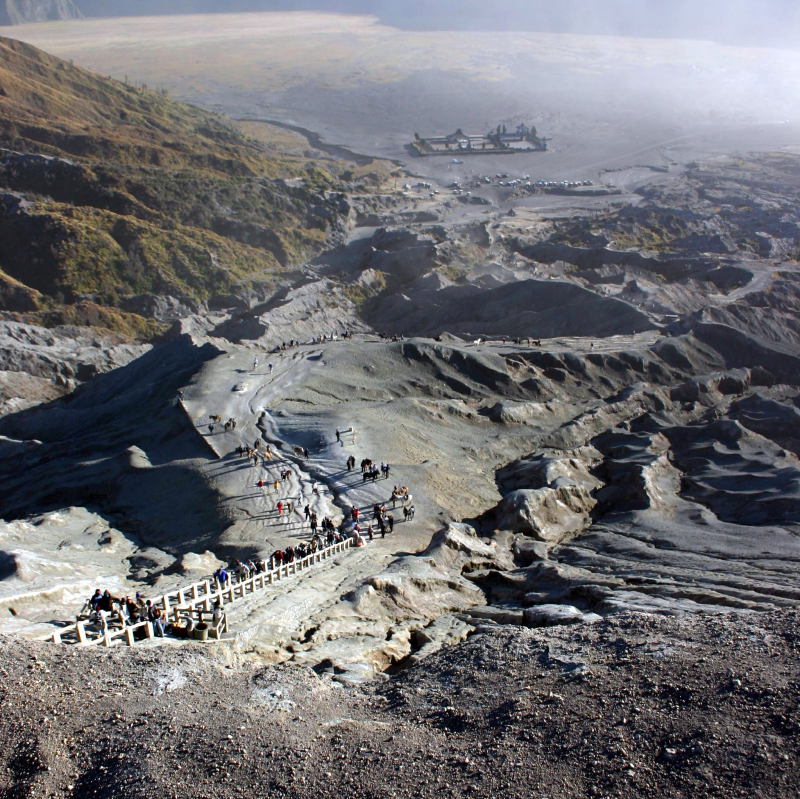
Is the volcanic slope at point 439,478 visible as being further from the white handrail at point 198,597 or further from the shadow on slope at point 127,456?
the white handrail at point 198,597

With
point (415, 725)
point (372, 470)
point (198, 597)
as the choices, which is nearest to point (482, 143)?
point (372, 470)

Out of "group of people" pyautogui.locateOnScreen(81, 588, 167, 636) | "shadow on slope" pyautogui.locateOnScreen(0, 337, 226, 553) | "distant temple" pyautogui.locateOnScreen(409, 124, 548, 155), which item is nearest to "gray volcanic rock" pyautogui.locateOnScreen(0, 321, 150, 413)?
"shadow on slope" pyautogui.locateOnScreen(0, 337, 226, 553)

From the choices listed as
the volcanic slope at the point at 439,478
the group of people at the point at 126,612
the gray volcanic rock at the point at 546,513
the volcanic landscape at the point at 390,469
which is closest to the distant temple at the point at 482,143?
the volcanic landscape at the point at 390,469

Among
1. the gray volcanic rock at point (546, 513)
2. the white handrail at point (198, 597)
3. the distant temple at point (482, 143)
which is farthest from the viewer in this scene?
the distant temple at point (482, 143)

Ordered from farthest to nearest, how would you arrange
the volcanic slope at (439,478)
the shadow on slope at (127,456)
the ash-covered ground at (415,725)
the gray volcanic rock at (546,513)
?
the gray volcanic rock at (546,513) < the shadow on slope at (127,456) < the volcanic slope at (439,478) < the ash-covered ground at (415,725)

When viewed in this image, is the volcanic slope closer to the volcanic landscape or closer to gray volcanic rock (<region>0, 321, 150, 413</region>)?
the volcanic landscape

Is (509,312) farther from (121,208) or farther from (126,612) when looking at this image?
(126,612)

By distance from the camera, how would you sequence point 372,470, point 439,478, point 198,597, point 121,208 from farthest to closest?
point 121,208 → point 439,478 → point 372,470 → point 198,597
